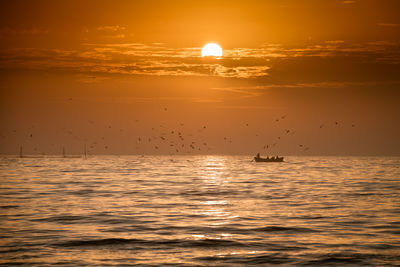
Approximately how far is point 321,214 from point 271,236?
41.6 ft

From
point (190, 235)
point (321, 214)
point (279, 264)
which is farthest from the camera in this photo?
point (321, 214)

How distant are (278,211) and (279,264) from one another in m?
21.7

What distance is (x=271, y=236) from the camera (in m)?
33.6

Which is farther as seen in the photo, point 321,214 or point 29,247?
point 321,214

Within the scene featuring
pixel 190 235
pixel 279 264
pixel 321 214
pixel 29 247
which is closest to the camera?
pixel 279 264

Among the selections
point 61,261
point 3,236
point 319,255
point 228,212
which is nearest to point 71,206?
point 228,212

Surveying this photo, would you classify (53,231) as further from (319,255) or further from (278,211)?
(278,211)

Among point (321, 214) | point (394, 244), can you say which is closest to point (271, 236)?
point (394, 244)

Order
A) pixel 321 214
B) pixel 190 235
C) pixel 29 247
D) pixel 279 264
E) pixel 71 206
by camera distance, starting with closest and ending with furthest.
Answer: pixel 279 264
pixel 29 247
pixel 190 235
pixel 321 214
pixel 71 206

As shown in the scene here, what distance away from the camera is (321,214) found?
148 feet

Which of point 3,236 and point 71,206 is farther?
point 71,206

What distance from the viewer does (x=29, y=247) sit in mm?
29422

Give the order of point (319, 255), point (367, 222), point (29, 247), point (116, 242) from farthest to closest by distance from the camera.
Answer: point (367, 222) < point (116, 242) < point (29, 247) < point (319, 255)

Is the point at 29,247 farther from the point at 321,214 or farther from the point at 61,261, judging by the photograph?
the point at 321,214
